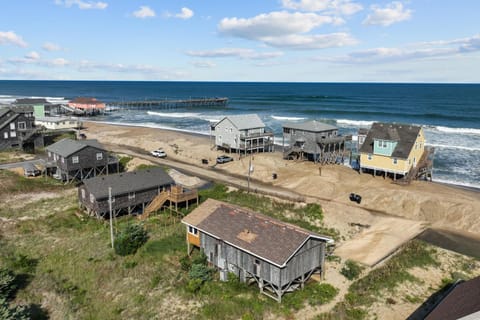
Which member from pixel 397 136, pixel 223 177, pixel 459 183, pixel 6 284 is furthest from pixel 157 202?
pixel 459 183

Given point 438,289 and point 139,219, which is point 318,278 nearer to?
point 438,289

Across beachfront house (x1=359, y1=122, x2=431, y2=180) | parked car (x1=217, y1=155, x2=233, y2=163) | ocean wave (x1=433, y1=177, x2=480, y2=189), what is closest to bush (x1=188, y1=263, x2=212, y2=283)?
beachfront house (x1=359, y1=122, x2=431, y2=180)

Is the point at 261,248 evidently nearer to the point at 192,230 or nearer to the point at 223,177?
the point at 192,230

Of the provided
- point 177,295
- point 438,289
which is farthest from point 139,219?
point 438,289

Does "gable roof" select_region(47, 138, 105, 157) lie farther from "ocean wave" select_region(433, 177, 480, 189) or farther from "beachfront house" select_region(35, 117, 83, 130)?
"ocean wave" select_region(433, 177, 480, 189)

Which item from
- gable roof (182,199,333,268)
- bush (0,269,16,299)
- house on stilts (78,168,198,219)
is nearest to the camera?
gable roof (182,199,333,268)

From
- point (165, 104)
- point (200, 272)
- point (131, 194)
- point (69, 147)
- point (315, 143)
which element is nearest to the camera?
point (200, 272)

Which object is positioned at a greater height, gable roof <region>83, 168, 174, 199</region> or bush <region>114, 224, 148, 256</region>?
gable roof <region>83, 168, 174, 199</region>

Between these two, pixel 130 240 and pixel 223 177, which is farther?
pixel 223 177
